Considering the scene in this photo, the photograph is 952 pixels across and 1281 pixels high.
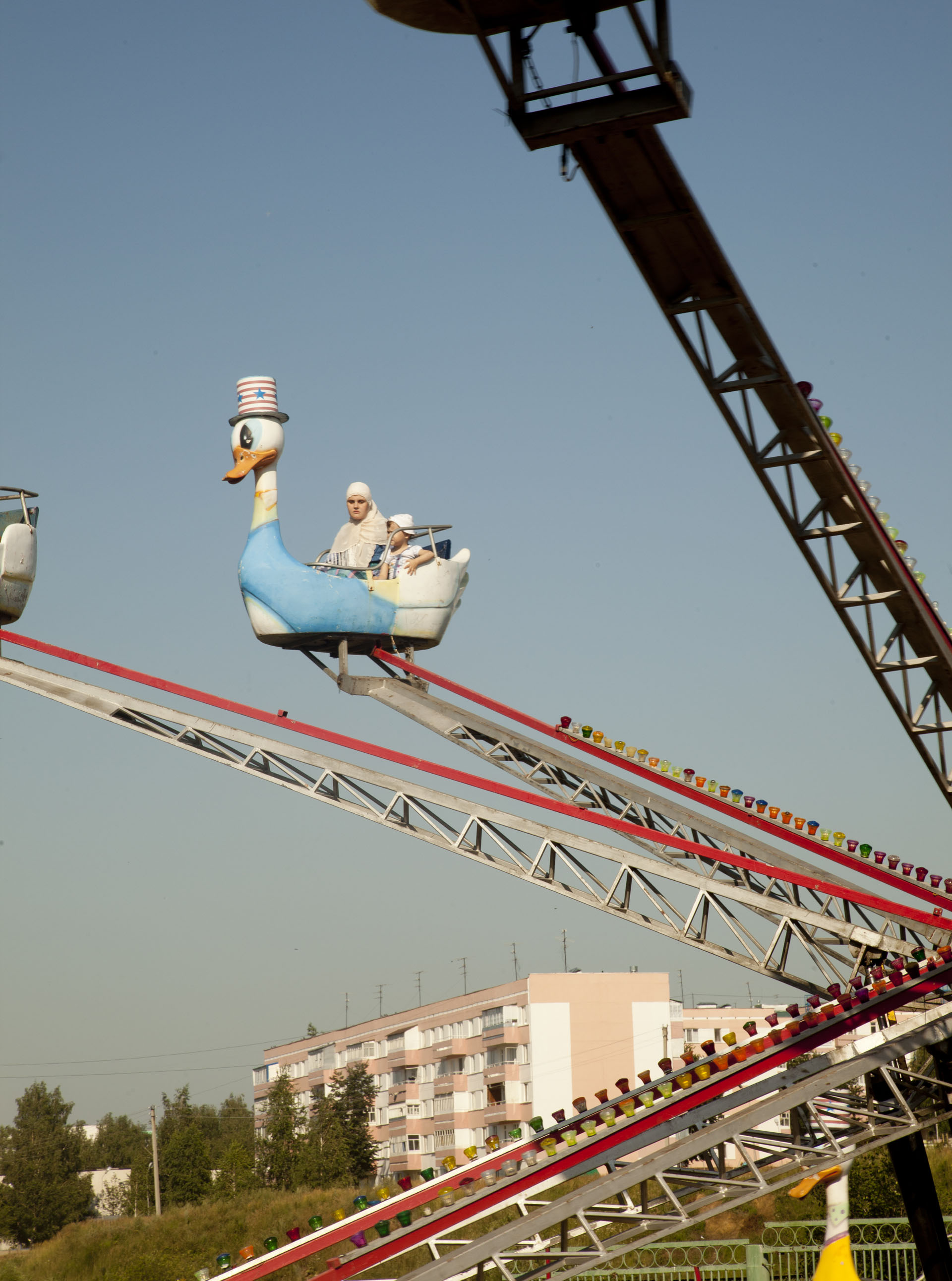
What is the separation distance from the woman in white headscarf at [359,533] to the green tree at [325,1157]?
114 ft

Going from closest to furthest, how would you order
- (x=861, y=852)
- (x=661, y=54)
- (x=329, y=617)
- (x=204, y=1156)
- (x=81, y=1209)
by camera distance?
(x=661, y=54) → (x=861, y=852) → (x=329, y=617) → (x=204, y=1156) → (x=81, y=1209)

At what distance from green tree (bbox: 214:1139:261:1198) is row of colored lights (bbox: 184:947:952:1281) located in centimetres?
3476

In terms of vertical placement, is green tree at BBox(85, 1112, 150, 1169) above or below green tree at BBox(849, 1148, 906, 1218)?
below

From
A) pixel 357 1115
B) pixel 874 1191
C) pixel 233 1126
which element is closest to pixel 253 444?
pixel 874 1191

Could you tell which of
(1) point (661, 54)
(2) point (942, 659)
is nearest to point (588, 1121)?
(2) point (942, 659)

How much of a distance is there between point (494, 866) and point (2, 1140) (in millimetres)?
72396

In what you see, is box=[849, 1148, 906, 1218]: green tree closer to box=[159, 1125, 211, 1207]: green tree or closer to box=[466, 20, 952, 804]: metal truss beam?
box=[466, 20, 952, 804]: metal truss beam

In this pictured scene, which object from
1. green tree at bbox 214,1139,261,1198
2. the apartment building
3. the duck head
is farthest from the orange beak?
the apartment building

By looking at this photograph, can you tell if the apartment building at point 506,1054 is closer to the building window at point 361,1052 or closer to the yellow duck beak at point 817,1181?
the building window at point 361,1052

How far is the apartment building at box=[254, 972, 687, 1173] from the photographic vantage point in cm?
6138

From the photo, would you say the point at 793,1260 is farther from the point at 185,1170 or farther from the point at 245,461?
the point at 185,1170

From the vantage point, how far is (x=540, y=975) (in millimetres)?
62500

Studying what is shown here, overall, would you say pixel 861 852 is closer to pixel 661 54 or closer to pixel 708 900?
pixel 708 900

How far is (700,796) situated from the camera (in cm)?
1734
